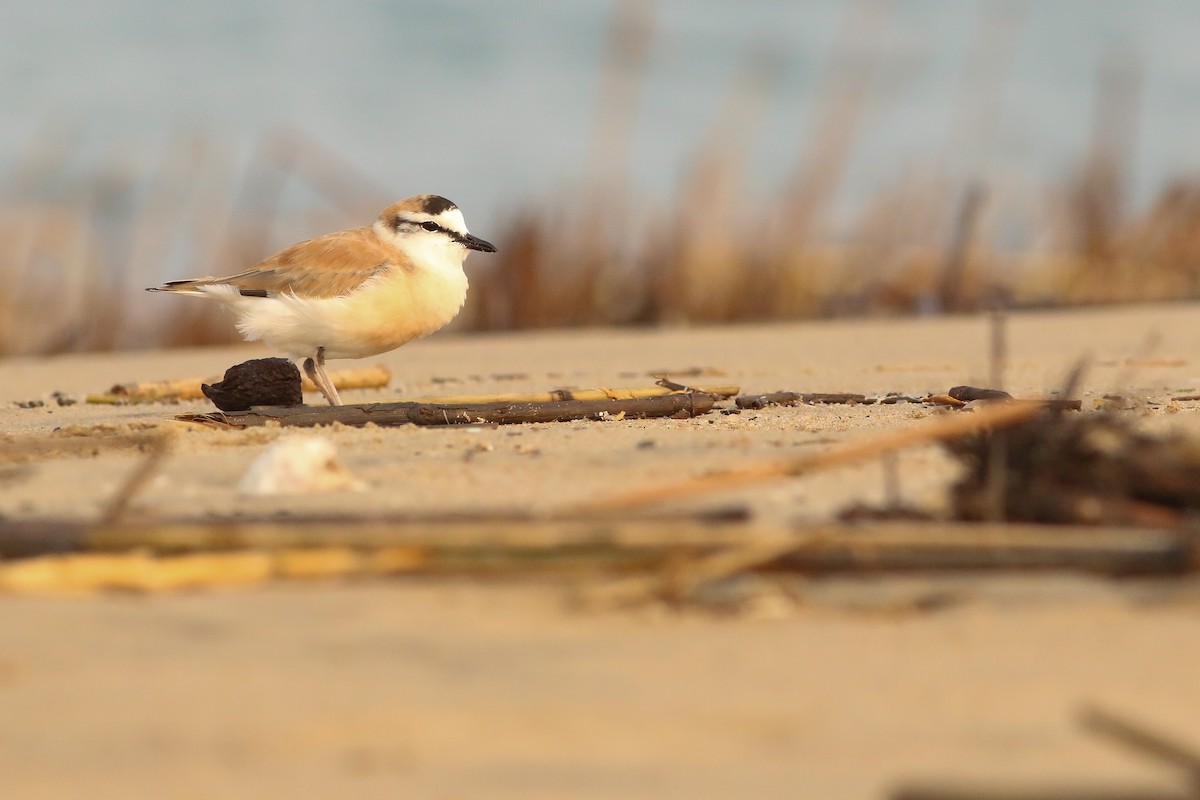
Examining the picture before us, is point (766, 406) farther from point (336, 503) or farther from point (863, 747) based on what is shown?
point (863, 747)

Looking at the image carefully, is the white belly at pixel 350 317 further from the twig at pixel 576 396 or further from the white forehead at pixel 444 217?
the twig at pixel 576 396

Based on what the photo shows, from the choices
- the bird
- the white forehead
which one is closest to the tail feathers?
the bird

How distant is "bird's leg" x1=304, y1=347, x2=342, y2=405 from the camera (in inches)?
231

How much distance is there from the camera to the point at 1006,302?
10305mm

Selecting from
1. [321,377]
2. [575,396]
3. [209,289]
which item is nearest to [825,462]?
[575,396]

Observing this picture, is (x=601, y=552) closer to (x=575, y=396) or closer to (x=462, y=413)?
(x=462, y=413)

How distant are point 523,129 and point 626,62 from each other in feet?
29.2

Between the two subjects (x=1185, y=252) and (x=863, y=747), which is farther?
(x=1185, y=252)

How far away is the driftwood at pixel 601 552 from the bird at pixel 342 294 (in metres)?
3.53

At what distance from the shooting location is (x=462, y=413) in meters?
4.43

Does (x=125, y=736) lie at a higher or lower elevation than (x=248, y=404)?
lower

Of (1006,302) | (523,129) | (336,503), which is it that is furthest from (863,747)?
(523,129)

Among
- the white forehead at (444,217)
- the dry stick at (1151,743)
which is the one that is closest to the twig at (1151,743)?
the dry stick at (1151,743)

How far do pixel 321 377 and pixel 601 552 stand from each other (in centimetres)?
394
